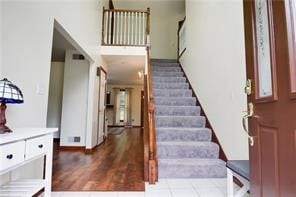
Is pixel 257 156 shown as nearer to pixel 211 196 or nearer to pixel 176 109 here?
pixel 211 196

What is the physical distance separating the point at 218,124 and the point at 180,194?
130 cm

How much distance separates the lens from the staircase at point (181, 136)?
8.96ft

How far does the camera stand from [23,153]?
1.33 metres

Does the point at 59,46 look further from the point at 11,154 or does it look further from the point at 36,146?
the point at 11,154

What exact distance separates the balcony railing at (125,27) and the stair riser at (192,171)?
3.55 metres

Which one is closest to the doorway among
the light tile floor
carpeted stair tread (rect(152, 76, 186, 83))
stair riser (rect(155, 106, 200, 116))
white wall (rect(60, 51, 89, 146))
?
white wall (rect(60, 51, 89, 146))

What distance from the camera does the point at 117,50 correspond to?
5344mm

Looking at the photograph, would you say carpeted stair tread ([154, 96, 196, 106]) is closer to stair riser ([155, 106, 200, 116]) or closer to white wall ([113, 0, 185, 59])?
stair riser ([155, 106, 200, 116])

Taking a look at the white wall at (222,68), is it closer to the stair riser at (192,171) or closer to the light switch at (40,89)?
the stair riser at (192,171)

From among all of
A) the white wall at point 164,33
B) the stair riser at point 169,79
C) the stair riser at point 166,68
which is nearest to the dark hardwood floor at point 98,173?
the stair riser at point 169,79

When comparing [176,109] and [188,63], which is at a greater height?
[188,63]

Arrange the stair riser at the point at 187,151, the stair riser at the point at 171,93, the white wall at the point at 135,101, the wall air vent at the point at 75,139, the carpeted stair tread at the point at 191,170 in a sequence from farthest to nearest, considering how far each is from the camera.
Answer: the white wall at the point at 135,101 < the wall air vent at the point at 75,139 < the stair riser at the point at 171,93 < the stair riser at the point at 187,151 < the carpeted stair tread at the point at 191,170

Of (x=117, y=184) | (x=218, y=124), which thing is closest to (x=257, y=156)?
(x=117, y=184)

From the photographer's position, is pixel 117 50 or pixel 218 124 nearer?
pixel 218 124
